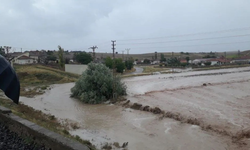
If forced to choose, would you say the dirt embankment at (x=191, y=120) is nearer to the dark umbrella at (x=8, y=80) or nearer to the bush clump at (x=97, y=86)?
the bush clump at (x=97, y=86)

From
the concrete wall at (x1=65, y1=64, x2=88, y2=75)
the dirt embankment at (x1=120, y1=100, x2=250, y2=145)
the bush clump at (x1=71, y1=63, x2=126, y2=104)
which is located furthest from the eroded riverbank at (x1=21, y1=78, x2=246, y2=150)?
the concrete wall at (x1=65, y1=64, x2=88, y2=75)

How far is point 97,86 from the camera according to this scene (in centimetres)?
2666

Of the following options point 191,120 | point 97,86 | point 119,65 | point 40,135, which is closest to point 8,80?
point 40,135

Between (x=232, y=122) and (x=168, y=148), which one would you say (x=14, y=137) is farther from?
(x=232, y=122)

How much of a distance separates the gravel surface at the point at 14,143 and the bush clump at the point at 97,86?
18474mm

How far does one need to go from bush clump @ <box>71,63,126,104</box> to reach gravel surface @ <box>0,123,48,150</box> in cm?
1847

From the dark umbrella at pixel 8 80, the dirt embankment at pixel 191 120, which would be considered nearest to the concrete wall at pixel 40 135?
the dark umbrella at pixel 8 80

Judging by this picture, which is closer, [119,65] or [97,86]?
[97,86]

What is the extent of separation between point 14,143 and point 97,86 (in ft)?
67.8

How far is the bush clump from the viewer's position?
1013 inches

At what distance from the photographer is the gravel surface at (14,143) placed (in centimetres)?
571

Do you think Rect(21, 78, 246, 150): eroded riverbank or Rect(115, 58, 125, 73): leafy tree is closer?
Rect(21, 78, 246, 150): eroded riverbank

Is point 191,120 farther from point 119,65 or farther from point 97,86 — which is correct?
point 119,65

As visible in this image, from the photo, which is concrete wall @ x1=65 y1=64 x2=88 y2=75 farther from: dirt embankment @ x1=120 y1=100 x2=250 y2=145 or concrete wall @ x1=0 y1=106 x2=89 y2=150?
concrete wall @ x1=0 y1=106 x2=89 y2=150
